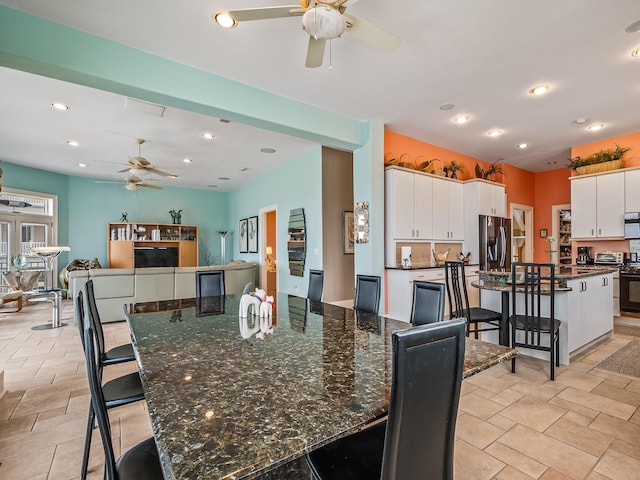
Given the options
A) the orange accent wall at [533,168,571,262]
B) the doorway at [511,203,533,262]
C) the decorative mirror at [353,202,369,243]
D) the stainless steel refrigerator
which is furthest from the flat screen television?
the orange accent wall at [533,168,571,262]

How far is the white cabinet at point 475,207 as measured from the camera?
5562 mm

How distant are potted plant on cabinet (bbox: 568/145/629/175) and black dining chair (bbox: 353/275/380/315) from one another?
515cm

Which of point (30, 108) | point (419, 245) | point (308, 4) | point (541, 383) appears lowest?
point (541, 383)

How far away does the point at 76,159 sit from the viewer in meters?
6.21

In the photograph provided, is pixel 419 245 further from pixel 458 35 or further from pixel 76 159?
pixel 76 159

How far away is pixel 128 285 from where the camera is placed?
5160mm

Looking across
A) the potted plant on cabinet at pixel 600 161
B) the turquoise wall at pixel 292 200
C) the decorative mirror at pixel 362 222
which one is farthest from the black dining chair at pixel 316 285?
the potted plant on cabinet at pixel 600 161

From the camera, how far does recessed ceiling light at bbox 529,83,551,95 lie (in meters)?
3.49

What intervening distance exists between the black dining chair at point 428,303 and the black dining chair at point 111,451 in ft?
5.17

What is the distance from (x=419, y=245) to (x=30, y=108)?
556cm

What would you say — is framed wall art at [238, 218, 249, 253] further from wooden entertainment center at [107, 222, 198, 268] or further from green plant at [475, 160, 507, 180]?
green plant at [475, 160, 507, 180]

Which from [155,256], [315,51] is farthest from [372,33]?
[155,256]

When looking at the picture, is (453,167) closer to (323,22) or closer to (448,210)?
(448,210)

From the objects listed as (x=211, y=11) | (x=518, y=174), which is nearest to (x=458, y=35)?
(x=211, y=11)
